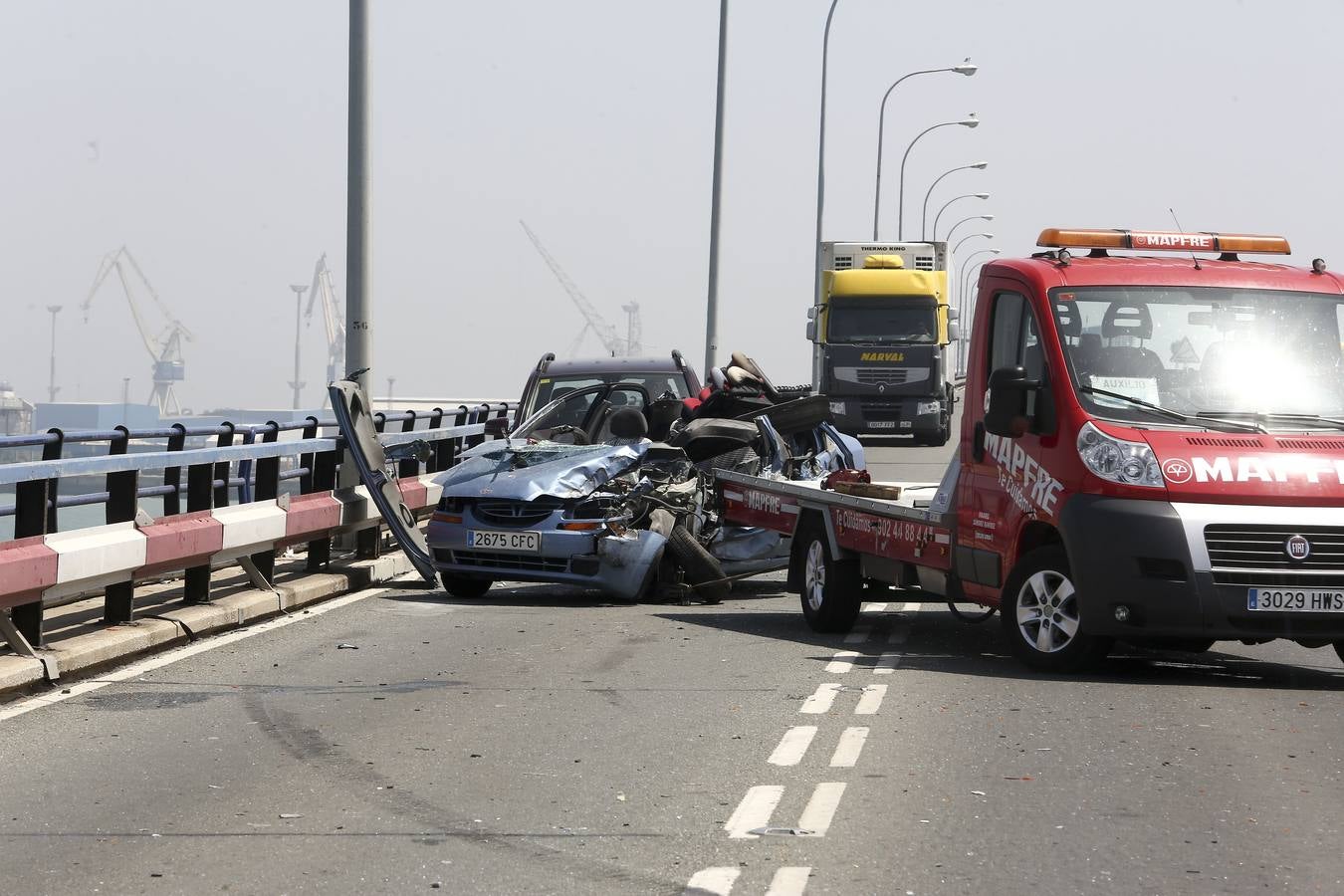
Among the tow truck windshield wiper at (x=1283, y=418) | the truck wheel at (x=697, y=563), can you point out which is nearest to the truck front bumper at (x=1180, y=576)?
the tow truck windshield wiper at (x=1283, y=418)

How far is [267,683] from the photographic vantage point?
9.88 metres

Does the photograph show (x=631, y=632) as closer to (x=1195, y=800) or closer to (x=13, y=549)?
(x=13, y=549)

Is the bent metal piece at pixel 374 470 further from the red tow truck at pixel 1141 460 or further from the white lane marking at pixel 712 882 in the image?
the white lane marking at pixel 712 882

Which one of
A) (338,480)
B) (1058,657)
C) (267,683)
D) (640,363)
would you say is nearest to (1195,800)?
(1058,657)

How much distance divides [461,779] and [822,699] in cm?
255

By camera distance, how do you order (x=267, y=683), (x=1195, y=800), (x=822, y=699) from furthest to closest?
(x=267, y=683) → (x=822, y=699) → (x=1195, y=800)

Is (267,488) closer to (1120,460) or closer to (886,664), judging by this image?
(886,664)

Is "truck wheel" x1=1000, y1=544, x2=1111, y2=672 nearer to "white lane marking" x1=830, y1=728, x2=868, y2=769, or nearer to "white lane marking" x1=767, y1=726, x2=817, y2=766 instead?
"white lane marking" x1=830, y1=728, x2=868, y2=769

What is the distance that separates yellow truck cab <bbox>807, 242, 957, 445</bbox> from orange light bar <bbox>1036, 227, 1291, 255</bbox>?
2556 cm

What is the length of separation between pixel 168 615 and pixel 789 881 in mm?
6937

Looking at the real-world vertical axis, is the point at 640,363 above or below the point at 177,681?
above

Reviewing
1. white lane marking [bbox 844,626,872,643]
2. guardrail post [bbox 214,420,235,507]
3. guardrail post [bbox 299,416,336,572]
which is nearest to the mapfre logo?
white lane marking [bbox 844,626,872,643]

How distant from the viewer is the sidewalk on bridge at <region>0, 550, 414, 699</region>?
9.89 meters

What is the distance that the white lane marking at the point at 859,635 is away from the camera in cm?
1194
